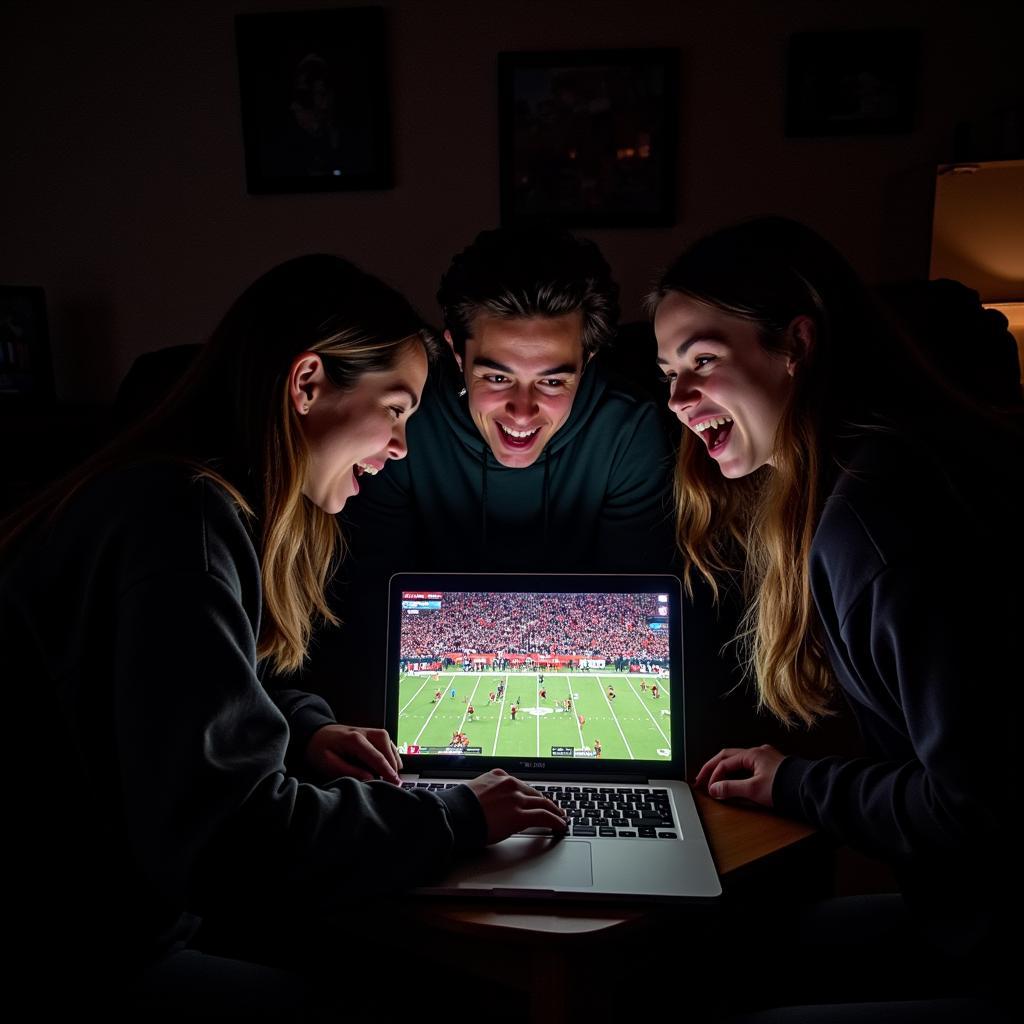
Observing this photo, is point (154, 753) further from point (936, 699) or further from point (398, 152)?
point (398, 152)

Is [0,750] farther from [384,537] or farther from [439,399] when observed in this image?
[439,399]

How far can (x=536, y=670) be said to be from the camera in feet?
4.34

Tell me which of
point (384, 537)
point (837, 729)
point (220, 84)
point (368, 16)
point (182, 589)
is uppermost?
point (368, 16)

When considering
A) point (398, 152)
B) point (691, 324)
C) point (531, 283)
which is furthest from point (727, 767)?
point (398, 152)

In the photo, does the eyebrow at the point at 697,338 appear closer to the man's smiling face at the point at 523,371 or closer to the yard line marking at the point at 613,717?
the man's smiling face at the point at 523,371

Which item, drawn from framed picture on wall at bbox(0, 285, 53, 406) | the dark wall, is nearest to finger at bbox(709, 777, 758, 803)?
the dark wall

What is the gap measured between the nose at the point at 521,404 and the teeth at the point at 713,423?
345mm

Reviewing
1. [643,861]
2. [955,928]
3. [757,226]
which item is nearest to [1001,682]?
[955,928]

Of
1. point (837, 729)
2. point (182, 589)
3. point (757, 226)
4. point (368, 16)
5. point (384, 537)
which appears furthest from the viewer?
point (368, 16)

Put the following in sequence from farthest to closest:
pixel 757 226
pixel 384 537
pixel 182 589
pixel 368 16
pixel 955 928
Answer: pixel 368 16
pixel 384 537
pixel 757 226
pixel 955 928
pixel 182 589

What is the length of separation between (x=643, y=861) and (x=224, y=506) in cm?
69

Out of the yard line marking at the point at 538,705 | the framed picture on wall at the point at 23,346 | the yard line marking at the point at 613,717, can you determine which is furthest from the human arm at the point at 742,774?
the framed picture on wall at the point at 23,346

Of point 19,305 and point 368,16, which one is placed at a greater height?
point 368,16

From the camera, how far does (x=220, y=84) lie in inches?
93.9
